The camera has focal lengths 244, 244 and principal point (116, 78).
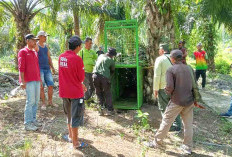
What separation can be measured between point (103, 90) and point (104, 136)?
4.68 ft

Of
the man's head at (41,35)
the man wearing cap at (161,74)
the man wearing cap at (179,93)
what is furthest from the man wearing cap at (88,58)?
the man wearing cap at (179,93)

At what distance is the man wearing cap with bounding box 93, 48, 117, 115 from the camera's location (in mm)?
5516

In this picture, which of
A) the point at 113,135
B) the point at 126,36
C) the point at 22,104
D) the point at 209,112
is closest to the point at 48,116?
the point at 22,104

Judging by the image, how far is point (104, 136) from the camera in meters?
4.55

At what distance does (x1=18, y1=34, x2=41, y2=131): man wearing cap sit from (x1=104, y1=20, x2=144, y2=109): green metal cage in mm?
2084

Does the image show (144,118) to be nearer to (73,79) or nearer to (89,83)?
(73,79)

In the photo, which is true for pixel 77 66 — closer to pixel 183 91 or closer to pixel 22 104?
pixel 183 91

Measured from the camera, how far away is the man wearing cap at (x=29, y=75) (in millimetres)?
4371

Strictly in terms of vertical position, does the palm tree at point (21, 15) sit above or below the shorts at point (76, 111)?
above

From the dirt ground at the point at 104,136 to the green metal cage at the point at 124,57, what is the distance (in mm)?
539

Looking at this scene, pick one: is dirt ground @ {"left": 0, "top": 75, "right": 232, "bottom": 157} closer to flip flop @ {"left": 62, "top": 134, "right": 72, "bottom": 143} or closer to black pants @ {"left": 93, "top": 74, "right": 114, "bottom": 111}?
flip flop @ {"left": 62, "top": 134, "right": 72, "bottom": 143}

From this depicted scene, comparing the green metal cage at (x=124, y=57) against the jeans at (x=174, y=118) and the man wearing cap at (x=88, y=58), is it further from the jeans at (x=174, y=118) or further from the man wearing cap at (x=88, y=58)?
the jeans at (x=174, y=118)

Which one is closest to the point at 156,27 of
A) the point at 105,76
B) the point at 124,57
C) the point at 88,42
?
the point at 124,57

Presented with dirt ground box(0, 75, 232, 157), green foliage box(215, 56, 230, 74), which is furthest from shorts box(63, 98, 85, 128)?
green foliage box(215, 56, 230, 74)
